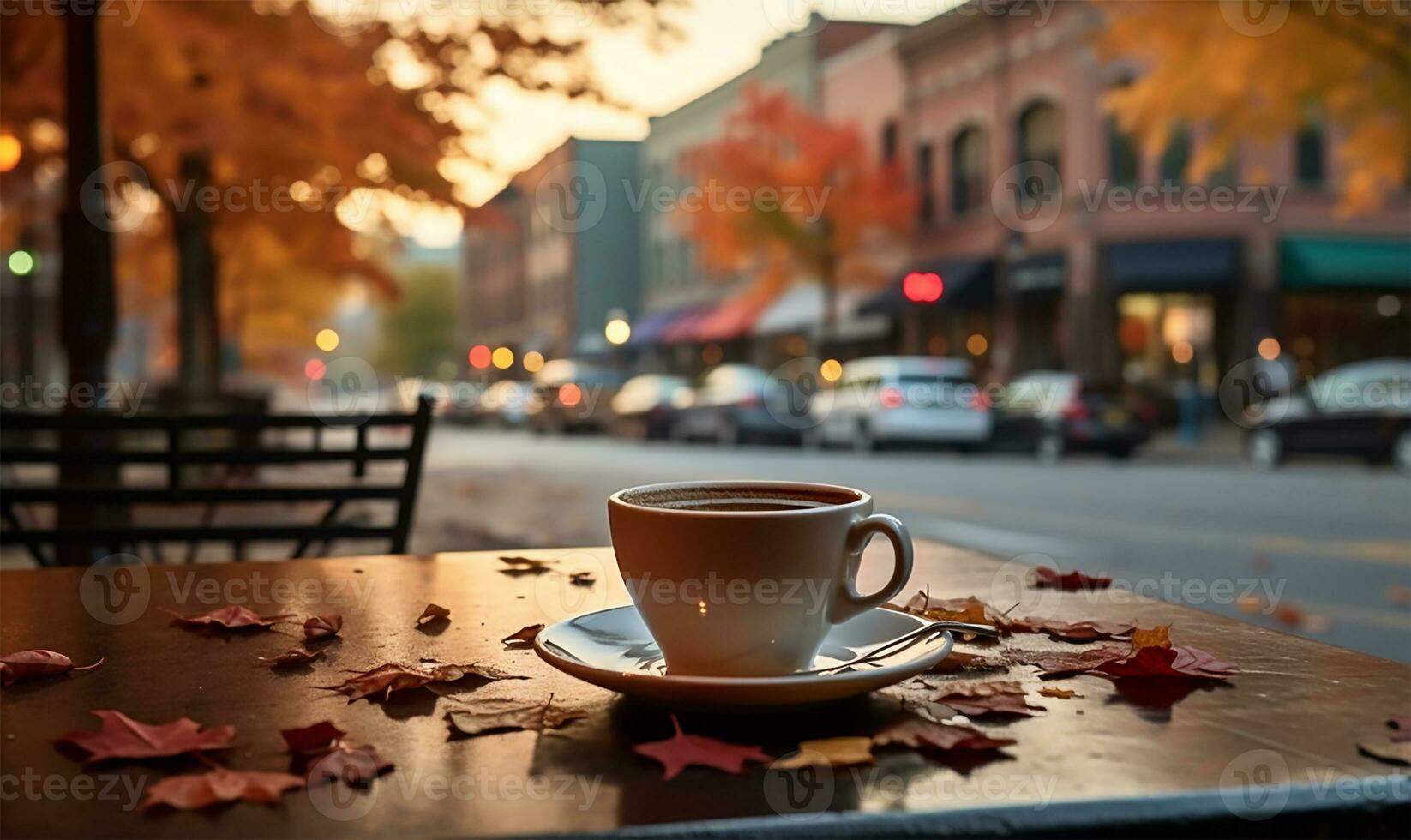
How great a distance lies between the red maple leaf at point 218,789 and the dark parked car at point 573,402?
34.3 m

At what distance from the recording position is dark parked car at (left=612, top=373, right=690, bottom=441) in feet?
101

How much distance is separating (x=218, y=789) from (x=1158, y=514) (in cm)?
1259

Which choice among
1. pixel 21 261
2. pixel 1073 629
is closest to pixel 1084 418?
pixel 21 261

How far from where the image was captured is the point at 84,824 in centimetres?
111

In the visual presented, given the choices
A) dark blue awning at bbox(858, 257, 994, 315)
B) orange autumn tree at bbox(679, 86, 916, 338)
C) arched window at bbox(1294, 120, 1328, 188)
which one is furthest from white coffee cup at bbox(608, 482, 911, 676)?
orange autumn tree at bbox(679, 86, 916, 338)

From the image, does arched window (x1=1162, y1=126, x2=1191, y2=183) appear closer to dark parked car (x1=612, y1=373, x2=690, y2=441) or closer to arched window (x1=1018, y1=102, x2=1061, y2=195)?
arched window (x1=1018, y1=102, x2=1061, y2=195)

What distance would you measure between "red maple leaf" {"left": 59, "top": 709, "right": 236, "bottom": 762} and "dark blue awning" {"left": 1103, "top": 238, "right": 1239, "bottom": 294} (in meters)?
28.6

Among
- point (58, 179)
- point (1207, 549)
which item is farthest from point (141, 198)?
point (1207, 549)

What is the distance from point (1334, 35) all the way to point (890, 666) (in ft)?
54.4

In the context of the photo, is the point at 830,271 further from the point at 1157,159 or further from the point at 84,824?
the point at 84,824

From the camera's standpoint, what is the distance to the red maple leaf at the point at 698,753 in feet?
4.06

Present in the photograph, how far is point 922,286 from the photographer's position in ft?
97.2

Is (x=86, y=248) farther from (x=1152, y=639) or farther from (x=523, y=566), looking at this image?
(x=1152, y=639)

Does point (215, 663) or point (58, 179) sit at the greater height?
point (58, 179)
